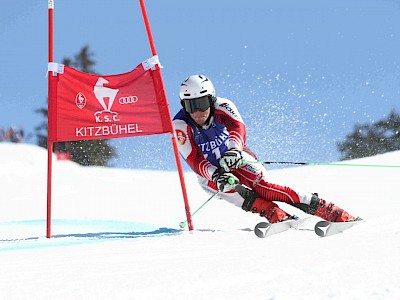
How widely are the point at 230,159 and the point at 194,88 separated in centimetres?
75

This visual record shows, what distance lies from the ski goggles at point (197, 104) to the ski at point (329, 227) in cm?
144

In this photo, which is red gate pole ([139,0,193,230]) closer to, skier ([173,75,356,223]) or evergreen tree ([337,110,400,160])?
skier ([173,75,356,223])

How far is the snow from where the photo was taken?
9.06 ft

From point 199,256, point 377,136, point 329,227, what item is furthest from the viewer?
point 377,136

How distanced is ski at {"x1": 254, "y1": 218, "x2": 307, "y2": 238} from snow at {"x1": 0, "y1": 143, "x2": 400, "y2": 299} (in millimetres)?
82

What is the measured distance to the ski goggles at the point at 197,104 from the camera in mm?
5207

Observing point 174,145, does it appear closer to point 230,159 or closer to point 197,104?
point 197,104

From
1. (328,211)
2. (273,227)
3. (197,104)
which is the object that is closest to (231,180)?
(273,227)

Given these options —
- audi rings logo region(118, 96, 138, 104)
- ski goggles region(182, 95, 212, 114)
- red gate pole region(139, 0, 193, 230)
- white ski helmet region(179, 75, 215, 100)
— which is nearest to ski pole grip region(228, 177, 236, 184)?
ski goggles region(182, 95, 212, 114)

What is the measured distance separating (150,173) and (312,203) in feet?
31.5

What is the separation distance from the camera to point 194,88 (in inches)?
205

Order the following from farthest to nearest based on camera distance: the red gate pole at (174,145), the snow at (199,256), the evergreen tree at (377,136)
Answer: the evergreen tree at (377,136), the red gate pole at (174,145), the snow at (199,256)

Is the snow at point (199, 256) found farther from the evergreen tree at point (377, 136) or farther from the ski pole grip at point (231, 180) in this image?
the evergreen tree at point (377, 136)

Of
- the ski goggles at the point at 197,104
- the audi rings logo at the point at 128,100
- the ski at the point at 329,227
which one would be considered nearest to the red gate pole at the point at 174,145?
the audi rings logo at the point at 128,100
